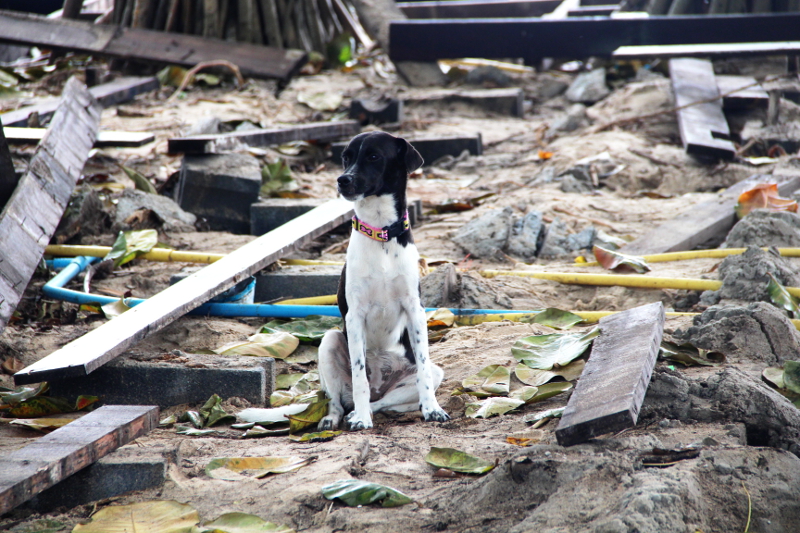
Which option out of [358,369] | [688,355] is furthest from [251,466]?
[688,355]

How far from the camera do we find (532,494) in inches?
81.1

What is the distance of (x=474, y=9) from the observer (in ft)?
48.4

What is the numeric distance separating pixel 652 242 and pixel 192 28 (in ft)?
30.0

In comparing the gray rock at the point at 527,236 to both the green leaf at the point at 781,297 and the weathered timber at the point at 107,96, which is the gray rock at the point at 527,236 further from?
the weathered timber at the point at 107,96

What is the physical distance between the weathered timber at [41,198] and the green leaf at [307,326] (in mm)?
1445

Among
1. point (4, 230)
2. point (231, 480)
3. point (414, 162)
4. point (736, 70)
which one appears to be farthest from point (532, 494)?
point (736, 70)

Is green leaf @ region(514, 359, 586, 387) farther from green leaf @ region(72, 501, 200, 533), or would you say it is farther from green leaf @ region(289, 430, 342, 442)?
green leaf @ region(72, 501, 200, 533)

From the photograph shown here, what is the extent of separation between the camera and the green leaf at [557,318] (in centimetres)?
384

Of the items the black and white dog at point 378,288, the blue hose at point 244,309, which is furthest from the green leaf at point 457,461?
the blue hose at point 244,309

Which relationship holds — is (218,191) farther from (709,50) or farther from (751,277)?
(709,50)

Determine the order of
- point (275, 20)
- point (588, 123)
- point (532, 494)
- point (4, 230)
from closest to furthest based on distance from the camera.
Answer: point (532, 494)
point (4, 230)
point (588, 123)
point (275, 20)

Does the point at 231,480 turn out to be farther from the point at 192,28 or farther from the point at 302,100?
the point at 192,28

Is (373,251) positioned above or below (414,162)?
below

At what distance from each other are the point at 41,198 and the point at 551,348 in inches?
147
